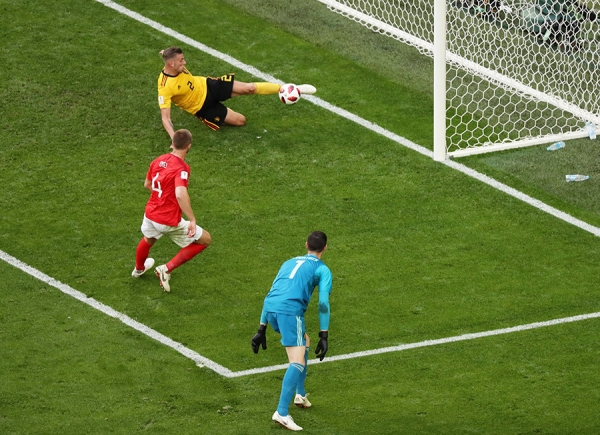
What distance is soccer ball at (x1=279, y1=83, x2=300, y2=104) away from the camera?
14492 mm

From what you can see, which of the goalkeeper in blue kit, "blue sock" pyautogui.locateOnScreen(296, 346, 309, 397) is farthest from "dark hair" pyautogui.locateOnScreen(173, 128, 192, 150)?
"blue sock" pyautogui.locateOnScreen(296, 346, 309, 397)

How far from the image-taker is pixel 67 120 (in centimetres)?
1486

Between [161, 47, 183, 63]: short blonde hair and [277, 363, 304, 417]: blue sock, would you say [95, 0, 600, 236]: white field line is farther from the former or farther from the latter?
[277, 363, 304, 417]: blue sock

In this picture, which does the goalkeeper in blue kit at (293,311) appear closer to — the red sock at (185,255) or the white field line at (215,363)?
the white field line at (215,363)

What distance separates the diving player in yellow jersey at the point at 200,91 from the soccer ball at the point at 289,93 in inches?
3.3

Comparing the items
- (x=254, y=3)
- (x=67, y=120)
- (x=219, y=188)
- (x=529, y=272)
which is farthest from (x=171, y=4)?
(x=529, y=272)

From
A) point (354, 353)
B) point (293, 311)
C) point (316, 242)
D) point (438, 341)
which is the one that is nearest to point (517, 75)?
point (438, 341)

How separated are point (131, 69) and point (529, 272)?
257 inches

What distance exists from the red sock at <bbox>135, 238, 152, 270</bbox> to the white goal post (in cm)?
408

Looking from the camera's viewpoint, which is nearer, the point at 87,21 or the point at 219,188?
the point at 219,188

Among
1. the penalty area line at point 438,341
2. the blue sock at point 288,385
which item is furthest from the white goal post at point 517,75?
the blue sock at point 288,385

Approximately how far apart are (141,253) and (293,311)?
2638 mm

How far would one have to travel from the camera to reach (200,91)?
14.4 meters

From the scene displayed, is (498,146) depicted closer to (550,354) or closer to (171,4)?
(550,354)
